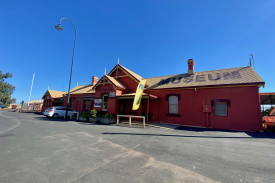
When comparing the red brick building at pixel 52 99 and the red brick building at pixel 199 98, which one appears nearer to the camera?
the red brick building at pixel 199 98

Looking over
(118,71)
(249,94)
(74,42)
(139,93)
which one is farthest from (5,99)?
(249,94)

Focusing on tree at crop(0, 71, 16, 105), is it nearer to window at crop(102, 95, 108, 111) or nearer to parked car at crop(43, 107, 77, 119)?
parked car at crop(43, 107, 77, 119)

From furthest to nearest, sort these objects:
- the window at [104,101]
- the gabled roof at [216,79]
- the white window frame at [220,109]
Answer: the window at [104,101], the white window frame at [220,109], the gabled roof at [216,79]

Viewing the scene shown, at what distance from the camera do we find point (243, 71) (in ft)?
42.0

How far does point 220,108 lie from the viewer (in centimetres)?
1177

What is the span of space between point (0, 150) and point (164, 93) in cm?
1272

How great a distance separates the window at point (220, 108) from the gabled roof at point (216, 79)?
1.85 m

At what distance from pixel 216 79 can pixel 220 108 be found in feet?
9.67

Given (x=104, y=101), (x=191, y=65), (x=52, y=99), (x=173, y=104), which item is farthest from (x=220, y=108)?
(x=52, y=99)

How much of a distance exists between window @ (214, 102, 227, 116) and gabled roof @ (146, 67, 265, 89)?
185 centimetres

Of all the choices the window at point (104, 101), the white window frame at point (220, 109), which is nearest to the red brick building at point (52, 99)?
the window at point (104, 101)

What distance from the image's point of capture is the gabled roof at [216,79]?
36.8 feet

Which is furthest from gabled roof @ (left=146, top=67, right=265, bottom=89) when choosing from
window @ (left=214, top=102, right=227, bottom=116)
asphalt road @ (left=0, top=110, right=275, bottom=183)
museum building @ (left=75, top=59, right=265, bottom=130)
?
asphalt road @ (left=0, top=110, right=275, bottom=183)

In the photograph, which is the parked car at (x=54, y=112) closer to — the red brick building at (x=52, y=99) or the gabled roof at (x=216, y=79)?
the red brick building at (x=52, y=99)
